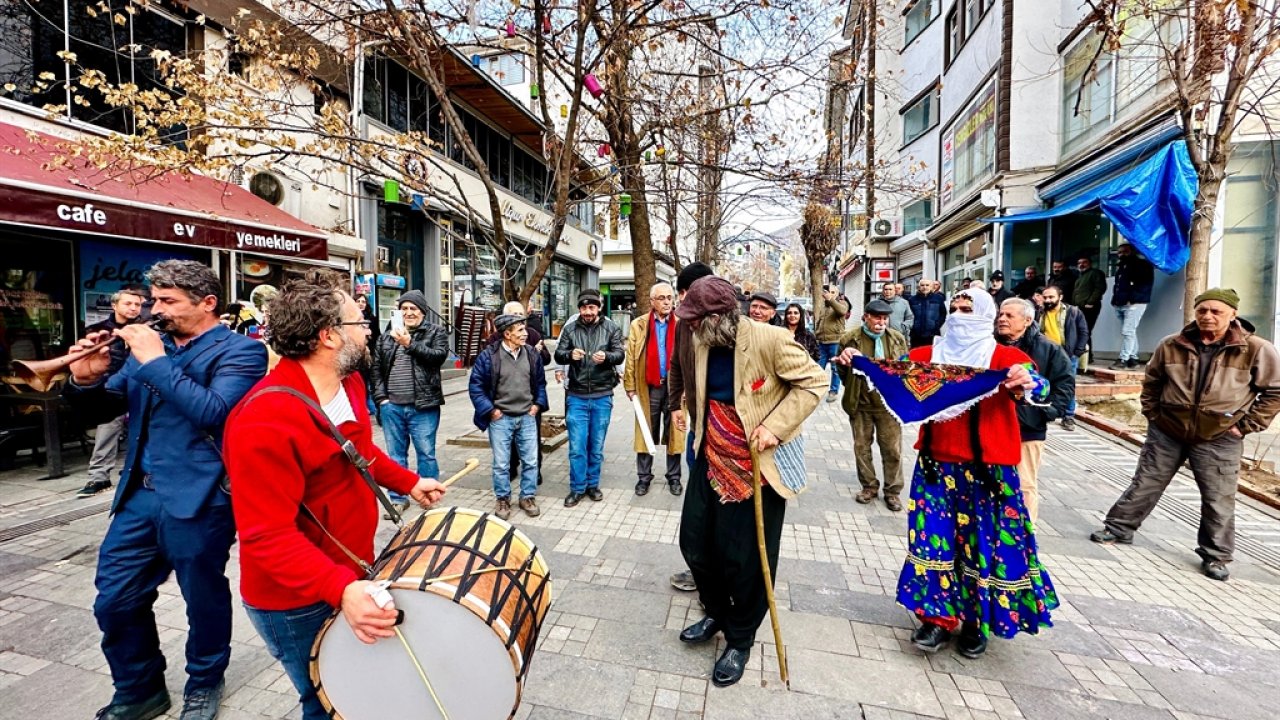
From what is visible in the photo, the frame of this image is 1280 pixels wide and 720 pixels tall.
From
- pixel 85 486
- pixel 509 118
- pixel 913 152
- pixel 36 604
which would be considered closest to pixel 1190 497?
pixel 36 604

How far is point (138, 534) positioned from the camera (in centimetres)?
229

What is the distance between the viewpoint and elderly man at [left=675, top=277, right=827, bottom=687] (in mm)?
2738

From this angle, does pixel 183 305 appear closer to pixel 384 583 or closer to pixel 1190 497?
pixel 384 583

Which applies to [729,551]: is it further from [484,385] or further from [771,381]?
[484,385]

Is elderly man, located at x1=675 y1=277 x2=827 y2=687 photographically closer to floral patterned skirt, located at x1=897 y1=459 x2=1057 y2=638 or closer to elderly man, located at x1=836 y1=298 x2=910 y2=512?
floral patterned skirt, located at x1=897 y1=459 x2=1057 y2=638

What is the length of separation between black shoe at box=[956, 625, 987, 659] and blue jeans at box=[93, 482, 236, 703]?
3545 mm

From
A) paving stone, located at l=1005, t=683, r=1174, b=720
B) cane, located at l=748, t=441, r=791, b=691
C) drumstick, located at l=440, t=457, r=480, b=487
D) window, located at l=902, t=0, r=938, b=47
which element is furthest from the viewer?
window, located at l=902, t=0, r=938, b=47

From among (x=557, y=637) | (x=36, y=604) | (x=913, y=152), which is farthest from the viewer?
(x=913, y=152)

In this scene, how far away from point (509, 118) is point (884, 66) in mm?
17750

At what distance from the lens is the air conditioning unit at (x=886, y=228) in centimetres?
2258

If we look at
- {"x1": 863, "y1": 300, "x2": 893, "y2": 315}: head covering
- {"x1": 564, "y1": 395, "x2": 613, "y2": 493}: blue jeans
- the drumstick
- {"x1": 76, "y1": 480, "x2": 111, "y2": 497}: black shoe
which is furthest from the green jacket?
{"x1": 76, "y1": 480, "x2": 111, "y2": 497}: black shoe

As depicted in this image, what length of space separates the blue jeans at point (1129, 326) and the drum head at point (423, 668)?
38.2 ft

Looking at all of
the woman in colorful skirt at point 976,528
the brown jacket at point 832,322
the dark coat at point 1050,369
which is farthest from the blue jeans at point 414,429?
the brown jacket at point 832,322

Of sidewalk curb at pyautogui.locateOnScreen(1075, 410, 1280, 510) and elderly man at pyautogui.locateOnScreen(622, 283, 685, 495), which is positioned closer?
sidewalk curb at pyautogui.locateOnScreen(1075, 410, 1280, 510)
